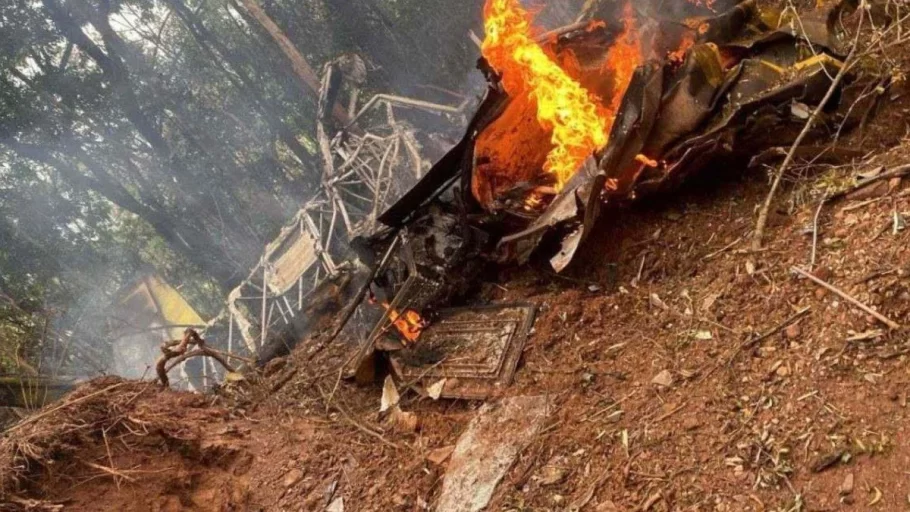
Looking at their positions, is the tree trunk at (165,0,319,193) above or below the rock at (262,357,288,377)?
above

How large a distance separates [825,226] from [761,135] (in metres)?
1.08

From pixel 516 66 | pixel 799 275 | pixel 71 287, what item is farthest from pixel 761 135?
pixel 71 287

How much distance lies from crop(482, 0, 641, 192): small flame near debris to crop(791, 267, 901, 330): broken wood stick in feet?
7.74

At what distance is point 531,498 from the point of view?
381cm

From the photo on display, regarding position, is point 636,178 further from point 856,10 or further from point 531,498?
point 531,498

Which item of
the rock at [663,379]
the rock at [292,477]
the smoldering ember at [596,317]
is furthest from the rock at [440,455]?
the rock at [663,379]

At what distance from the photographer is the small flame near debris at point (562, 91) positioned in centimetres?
591

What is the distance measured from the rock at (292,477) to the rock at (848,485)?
4.10 m

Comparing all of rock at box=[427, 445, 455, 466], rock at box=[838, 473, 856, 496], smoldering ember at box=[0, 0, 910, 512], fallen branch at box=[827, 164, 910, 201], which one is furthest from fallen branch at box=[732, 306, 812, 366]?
rock at box=[427, 445, 455, 466]

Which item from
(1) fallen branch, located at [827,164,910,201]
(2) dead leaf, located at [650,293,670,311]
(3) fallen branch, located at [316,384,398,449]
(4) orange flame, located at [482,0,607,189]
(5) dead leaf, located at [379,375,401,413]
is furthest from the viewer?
(4) orange flame, located at [482,0,607,189]

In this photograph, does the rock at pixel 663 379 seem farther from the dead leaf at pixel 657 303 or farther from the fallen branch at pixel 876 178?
the fallen branch at pixel 876 178

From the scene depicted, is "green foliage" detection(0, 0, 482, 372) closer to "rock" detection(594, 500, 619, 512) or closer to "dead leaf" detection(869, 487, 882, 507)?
"rock" detection(594, 500, 619, 512)

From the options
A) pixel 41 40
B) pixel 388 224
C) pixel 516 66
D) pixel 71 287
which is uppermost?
pixel 41 40

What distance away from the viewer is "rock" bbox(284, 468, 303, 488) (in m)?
5.17
